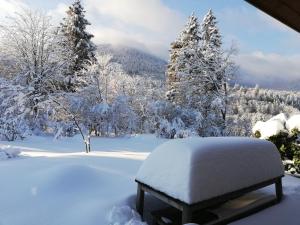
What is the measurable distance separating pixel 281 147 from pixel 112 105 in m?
11.1

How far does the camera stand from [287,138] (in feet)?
24.3

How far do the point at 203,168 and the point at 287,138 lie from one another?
461cm

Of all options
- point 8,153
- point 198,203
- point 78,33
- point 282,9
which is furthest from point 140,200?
point 78,33

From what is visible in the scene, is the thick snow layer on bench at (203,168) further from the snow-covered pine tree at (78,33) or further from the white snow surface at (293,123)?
the snow-covered pine tree at (78,33)

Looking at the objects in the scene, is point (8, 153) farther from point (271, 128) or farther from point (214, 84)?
point (214, 84)

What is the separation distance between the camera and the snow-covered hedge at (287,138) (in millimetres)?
7184

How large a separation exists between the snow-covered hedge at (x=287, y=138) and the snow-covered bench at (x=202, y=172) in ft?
9.73

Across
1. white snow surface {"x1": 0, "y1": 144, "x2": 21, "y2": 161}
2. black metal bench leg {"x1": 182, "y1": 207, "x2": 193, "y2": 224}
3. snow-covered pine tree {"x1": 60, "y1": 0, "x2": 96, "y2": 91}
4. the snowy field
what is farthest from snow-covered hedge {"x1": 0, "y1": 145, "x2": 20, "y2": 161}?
snow-covered pine tree {"x1": 60, "y1": 0, "x2": 96, "y2": 91}

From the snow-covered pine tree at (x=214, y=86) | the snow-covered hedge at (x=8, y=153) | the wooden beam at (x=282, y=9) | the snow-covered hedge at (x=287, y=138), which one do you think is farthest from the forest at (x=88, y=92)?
the wooden beam at (x=282, y=9)

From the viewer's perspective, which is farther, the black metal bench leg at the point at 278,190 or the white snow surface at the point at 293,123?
the white snow surface at the point at 293,123

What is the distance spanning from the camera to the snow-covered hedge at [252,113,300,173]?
7.18 meters

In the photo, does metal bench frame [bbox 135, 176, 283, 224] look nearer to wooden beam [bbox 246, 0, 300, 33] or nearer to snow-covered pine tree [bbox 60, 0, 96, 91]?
wooden beam [bbox 246, 0, 300, 33]

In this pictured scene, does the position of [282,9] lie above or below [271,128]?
above

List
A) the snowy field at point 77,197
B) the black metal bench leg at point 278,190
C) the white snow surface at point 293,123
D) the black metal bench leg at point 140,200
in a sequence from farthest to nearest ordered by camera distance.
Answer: the white snow surface at point 293,123 < the black metal bench leg at point 278,190 < the black metal bench leg at point 140,200 < the snowy field at point 77,197
